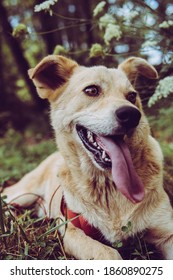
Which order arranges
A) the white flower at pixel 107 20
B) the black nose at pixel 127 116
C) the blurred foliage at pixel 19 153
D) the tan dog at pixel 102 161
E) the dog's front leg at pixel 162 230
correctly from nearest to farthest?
the black nose at pixel 127 116 → the tan dog at pixel 102 161 → the dog's front leg at pixel 162 230 → the white flower at pixel 107 20 → the blurred foliage at pixel 19 153

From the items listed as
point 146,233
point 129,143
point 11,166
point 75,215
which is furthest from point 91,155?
point 11,166

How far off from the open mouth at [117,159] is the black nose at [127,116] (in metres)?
0.19

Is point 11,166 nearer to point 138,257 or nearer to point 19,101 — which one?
point 138,257

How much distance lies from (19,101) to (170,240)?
31.3 feet

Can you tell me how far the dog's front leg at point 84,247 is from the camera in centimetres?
294

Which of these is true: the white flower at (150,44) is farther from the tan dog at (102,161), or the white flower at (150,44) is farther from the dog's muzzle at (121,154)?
the dog's muzzle at (121,154)

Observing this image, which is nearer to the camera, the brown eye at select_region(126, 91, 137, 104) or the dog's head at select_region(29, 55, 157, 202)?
the dog's head at select_region(29, 55, 157, 202)

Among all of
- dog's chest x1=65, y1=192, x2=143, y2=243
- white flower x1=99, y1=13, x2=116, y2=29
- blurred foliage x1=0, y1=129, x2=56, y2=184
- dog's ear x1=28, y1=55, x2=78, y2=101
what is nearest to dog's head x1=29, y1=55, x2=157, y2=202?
dog's ear x1=28, y1=55, x2=78, y2=101

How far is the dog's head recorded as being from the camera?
2967mm

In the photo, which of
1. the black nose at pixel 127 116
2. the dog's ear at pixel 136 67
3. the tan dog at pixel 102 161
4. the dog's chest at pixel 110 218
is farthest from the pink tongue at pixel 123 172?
the dog's ear at pixel 136 67

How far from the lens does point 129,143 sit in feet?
10.7

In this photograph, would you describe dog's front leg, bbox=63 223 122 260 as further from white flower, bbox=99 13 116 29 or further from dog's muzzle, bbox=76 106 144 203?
white flower, bbox=99 13 116 29

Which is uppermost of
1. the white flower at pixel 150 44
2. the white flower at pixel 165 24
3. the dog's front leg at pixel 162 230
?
the white flower at pixel 165 24

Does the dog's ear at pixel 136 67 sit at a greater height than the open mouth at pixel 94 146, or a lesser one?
greater
